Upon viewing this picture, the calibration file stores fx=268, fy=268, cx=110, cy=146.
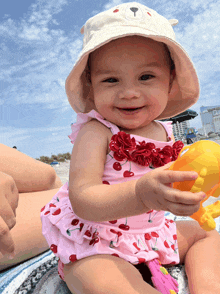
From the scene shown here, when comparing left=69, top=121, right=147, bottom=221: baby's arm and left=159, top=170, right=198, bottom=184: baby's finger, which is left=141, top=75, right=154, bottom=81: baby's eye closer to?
left=69, top=121, right=147, bottom=221: baby's arm

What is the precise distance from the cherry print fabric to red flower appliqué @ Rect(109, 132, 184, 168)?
27 millimetres

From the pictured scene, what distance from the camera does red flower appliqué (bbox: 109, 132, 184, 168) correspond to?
3.47 ft

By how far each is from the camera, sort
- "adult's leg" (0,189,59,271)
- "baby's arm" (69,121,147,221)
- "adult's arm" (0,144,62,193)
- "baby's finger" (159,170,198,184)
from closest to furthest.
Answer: "baby's finger" (159,170,198,184) → "baby's arm" (69,121,147,221) → "adult's leg" (0,189,59,271) → "adult's arm" (0,144,62,193)

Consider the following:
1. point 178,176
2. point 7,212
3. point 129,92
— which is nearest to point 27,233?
point 7,212

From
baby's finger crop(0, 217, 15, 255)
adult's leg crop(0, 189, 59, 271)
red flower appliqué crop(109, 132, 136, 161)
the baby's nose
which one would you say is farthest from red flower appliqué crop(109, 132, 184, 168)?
adult's leg crop(0, 189, 59, 271)

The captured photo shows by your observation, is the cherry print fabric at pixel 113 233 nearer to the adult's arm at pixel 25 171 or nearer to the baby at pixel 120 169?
the baby at pixel 120 169

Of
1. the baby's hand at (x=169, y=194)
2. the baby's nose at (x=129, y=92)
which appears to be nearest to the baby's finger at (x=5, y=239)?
the baby's hand at (x=169, y=194)

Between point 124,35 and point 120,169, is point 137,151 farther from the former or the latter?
point 124,35

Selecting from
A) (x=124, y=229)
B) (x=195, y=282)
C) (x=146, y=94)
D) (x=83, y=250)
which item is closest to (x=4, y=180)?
(x=83, y=250)


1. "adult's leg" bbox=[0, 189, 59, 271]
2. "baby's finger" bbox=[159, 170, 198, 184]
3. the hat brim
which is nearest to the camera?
"baby's finger" bbox=[159, 170, 198, 184]

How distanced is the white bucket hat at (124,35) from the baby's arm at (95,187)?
0.77ft

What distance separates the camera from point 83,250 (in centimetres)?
101

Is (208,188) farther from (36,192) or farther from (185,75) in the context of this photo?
(36,192)

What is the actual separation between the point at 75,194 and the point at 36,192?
3.07 feet
